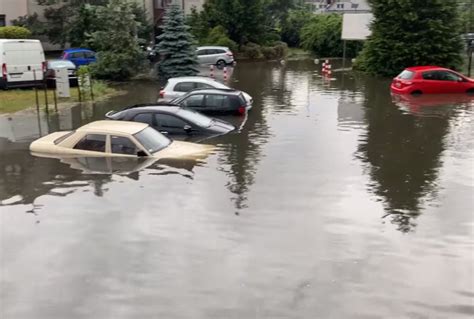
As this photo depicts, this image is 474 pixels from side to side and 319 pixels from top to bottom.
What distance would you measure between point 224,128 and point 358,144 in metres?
4.15

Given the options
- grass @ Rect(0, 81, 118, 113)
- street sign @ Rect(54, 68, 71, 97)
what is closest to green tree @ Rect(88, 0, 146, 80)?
grass @ Rect(0, 81, 118, 113)

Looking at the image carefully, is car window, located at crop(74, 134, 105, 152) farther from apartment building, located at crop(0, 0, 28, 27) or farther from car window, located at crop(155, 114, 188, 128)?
apartment building, located at crop(0, 0, 28, 27)

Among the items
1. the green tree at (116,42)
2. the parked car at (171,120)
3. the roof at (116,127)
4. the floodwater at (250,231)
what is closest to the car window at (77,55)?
the green tree at (116,42)

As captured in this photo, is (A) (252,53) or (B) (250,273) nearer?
(B) (250,273)

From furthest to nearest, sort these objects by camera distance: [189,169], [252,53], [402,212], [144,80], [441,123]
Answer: [252,53], [144,80], [441,123], [189,169], [402,212]

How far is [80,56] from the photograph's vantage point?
35250 mm

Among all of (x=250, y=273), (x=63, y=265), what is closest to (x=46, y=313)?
(x=63, y=265)

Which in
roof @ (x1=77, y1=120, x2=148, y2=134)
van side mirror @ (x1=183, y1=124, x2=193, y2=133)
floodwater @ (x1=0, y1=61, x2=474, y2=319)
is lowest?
floodwater @ (x1=0, y1=61, x2=474, y2=319)

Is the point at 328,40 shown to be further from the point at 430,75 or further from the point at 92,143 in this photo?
the point at 92,143

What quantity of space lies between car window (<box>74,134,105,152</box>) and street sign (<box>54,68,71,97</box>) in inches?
442

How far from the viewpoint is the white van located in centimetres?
2531

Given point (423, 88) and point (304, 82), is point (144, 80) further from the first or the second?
point (423, 88)

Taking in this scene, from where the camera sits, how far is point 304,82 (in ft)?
107

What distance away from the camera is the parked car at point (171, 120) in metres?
16.8
